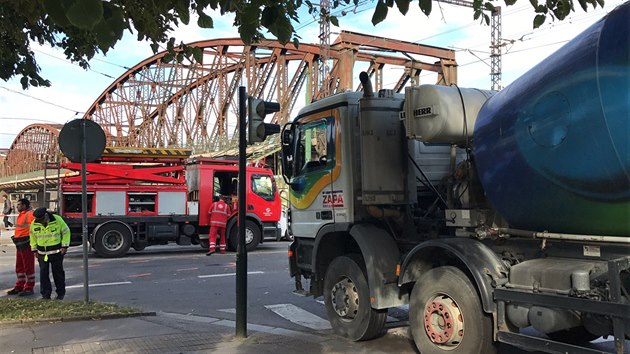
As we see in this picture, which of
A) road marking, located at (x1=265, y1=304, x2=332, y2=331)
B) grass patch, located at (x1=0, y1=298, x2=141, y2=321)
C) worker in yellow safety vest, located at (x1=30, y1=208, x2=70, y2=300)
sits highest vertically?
worker in yellow safety vest, located at (x1=30, y1=208, x2=70, y2=300)

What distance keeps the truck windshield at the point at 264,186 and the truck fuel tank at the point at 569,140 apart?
523 inches

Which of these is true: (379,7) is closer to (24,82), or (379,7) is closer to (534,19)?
(534,19)

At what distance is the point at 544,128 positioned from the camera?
13.3 ft

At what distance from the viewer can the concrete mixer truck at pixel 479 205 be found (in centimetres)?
366

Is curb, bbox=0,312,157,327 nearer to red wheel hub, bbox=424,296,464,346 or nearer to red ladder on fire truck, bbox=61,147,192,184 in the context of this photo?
red wheel hub, bbox=424,296,464,346

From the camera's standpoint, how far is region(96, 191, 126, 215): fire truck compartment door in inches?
614

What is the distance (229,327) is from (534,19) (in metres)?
4.96

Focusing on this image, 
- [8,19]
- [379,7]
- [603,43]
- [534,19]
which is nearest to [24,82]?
[8,19]

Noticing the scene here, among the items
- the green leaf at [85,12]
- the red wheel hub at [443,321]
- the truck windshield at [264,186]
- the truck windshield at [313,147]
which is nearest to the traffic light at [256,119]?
the truck windshield at [313,147]

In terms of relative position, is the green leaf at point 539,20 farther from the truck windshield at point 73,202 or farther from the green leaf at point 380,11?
the truck windshield at point 73,202

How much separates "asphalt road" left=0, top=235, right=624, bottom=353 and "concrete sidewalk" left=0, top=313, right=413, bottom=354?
488mm

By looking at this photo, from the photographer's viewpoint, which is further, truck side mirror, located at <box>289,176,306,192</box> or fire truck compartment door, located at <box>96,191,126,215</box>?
fire truck compartment door, located at <box>96,191,126,215</box>

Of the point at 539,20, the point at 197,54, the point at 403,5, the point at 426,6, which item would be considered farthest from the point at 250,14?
the point at 539,20

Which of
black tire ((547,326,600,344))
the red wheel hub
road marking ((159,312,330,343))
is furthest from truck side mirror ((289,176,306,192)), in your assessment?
black tire ((547,326,600,344))
